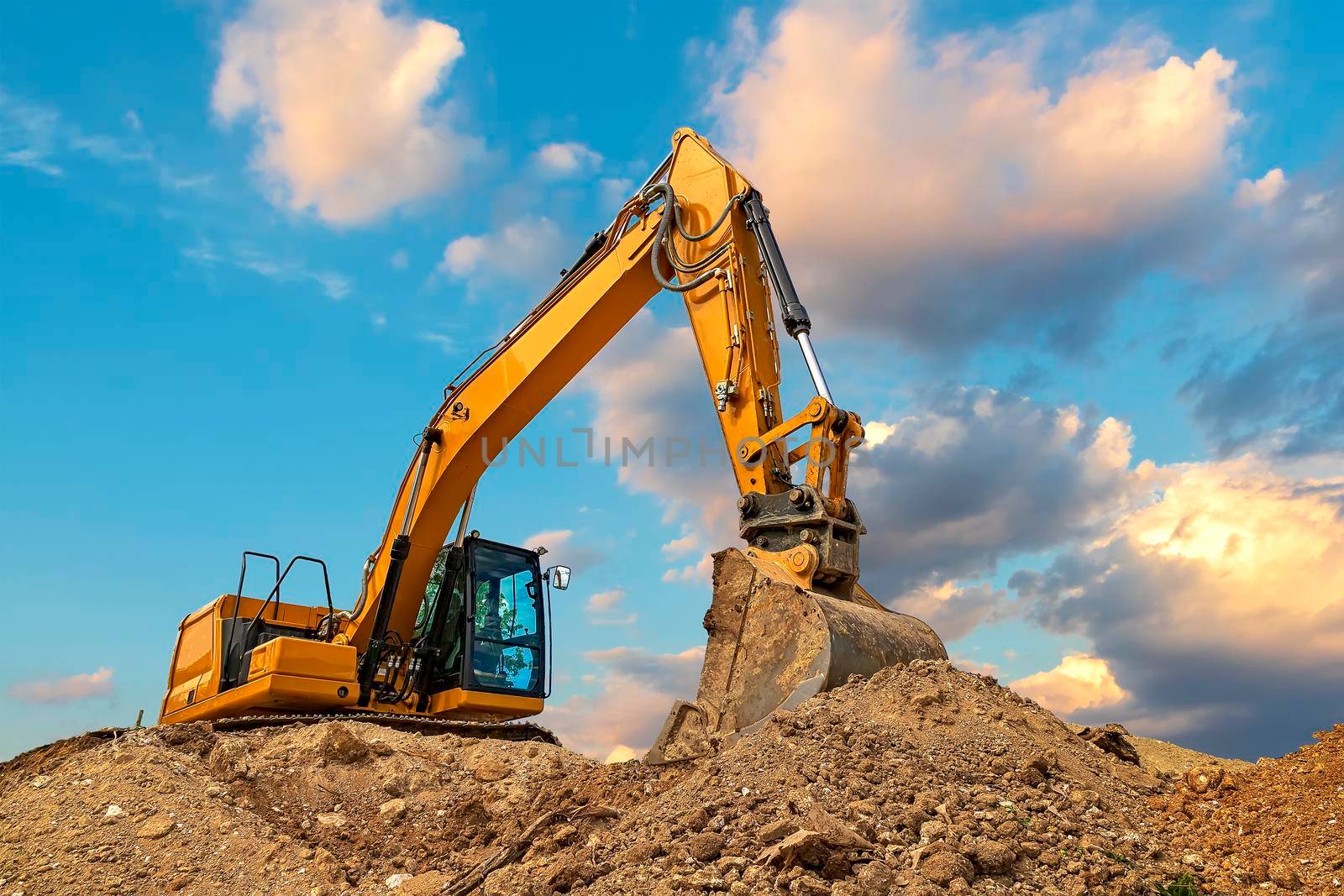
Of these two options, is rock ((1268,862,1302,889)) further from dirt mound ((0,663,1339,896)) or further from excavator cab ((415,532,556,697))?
excavator cab ((415,532,556,697))

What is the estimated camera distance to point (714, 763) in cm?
498

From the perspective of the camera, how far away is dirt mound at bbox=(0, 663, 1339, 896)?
4.05m

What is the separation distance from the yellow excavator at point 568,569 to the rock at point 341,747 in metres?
1.36

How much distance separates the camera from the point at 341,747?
7.62m

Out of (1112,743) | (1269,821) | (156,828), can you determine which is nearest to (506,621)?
(156,828)

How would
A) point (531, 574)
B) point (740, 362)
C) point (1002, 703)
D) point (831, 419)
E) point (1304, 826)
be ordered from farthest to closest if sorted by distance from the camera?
1. point (531, 574)
2. point (740, 362)
3. point (831, 419)
4. point (1002, 703)
5. point (1304, 826)

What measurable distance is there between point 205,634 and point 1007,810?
28.5 ft

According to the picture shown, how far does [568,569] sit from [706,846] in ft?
18.0

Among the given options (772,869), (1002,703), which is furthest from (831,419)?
(772,869)

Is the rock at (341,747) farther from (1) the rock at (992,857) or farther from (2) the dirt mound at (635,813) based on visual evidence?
(1) the rock at (992,857)

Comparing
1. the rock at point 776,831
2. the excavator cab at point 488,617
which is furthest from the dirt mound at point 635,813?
the excavator cab at point 488,617

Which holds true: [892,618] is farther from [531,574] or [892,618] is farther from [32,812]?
[32,812]

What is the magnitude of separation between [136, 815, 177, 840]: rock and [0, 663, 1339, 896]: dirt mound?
0.02 meters

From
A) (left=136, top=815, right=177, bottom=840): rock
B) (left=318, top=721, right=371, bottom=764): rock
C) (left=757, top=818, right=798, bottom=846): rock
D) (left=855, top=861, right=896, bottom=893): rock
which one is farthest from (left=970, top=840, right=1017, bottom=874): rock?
(left=136, top=815, right=177, bottom=840): rock
